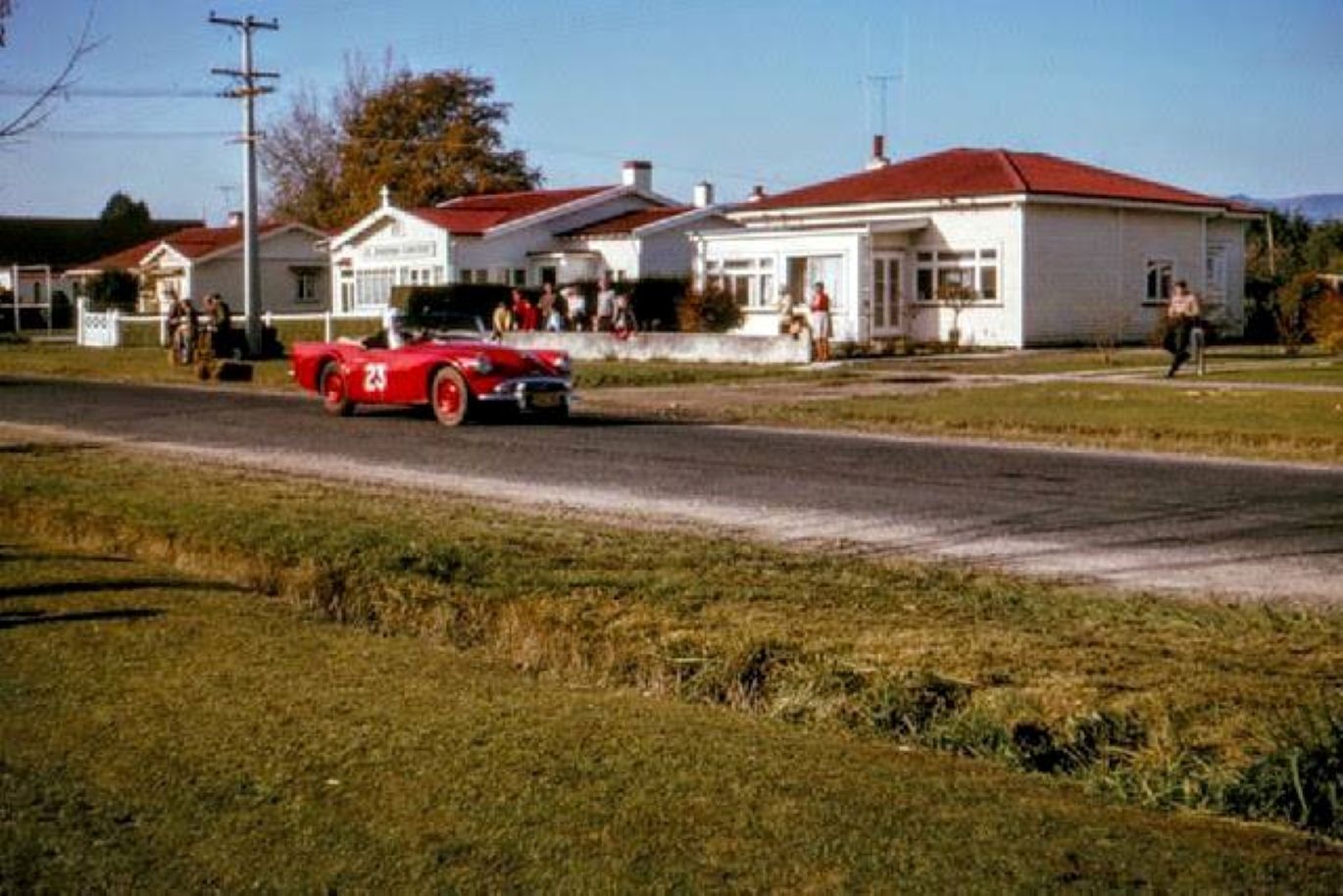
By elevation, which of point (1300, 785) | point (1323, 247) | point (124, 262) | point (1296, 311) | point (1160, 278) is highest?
point (124, 262)

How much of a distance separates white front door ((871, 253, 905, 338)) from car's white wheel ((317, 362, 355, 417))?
19.0m

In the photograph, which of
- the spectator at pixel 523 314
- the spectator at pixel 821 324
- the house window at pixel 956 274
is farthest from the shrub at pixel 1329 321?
the spectator at pixel 523 314

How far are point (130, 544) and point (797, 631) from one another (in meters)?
4.88

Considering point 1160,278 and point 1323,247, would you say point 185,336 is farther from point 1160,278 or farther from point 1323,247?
point 1323,247

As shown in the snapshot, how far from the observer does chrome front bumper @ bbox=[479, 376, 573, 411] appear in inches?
778

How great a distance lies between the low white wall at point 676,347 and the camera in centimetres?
3228

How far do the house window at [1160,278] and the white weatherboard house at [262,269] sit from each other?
40444mm

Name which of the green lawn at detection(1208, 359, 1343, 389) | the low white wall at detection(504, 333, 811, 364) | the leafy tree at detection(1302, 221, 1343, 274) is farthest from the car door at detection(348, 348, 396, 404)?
the leafy tree at detection(1302, 221, 1343, 274)

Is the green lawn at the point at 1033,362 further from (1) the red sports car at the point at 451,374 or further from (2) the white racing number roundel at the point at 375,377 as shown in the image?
(2) the white racing number roundel at the point at 375,377

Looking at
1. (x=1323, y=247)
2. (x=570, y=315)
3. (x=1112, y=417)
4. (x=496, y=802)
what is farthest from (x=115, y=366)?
(x=1323, y=247)

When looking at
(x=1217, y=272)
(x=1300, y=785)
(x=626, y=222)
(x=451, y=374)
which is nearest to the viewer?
(x=1300, y=785)

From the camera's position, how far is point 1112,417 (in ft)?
64.6

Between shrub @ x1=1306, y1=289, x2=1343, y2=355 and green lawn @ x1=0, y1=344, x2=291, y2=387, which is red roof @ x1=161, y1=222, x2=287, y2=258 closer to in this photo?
green lawn @ x1=0, y1=344, x2=291, y2=387

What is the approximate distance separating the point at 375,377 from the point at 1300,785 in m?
17.2
